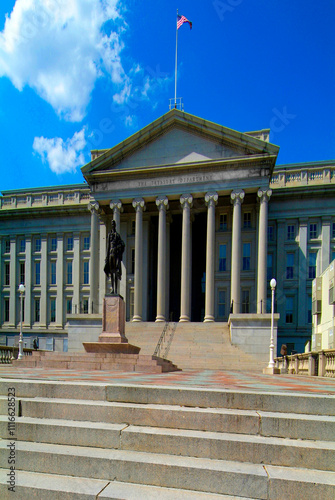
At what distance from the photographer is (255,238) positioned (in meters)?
43.2

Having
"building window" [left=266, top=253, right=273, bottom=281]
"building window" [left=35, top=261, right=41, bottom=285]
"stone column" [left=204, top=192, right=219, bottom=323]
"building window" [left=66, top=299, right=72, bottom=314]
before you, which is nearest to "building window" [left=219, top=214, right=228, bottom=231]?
"stone column" [left=204, top=192, right=219, bottom=323]

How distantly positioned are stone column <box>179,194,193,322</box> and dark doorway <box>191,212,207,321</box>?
8179 mm

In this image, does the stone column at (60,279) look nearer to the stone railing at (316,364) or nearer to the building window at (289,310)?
the building window at (289,310)

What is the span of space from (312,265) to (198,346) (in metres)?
19.7

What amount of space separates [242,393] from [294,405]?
0.79 metres

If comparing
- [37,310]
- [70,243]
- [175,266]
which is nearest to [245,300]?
[175,266]

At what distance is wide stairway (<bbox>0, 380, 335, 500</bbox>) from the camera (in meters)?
4.52

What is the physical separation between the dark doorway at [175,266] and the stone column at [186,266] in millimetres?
8182

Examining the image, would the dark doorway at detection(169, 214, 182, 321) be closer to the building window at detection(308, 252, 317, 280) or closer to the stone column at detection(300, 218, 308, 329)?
the stone column at detection(300, 218, 308, 329)

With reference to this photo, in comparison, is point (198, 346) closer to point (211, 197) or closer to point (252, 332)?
point (252, 332)

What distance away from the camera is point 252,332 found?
3303 centimetres

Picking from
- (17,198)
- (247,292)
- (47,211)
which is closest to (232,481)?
(247,292)

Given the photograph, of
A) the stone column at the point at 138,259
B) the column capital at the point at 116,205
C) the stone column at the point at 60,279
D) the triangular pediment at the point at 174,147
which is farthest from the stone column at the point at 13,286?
the stone column at the point at 138,259

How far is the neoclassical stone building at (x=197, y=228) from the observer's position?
3880 centimetres
